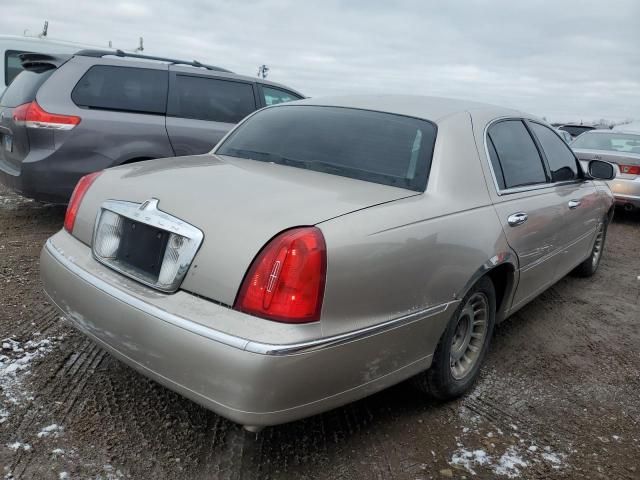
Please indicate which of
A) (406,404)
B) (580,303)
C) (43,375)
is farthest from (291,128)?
(580,303)

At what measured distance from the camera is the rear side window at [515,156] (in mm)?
3279

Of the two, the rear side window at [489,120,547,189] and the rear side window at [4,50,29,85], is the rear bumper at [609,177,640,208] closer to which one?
the rear side window at [489,120,547,189]

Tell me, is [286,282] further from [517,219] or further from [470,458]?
[517,219]

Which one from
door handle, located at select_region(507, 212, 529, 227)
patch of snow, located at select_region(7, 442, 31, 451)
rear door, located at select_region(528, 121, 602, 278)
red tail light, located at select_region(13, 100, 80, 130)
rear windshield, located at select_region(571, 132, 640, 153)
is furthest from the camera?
rear windshield, located at select_region(571, 132, 640, 153)

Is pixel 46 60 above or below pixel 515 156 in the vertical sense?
above

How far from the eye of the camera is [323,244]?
204 cm

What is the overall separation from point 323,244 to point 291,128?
4.72 ft

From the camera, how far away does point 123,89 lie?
5496 millimetres

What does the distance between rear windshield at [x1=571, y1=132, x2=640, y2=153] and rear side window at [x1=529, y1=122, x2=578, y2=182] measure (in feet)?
16.6

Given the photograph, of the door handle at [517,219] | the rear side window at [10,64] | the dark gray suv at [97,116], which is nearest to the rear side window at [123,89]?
the dark gray suv at [97,116]

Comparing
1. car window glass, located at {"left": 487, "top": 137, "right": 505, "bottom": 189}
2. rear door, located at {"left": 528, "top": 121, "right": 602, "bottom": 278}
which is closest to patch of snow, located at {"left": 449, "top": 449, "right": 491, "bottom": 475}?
car window glass, located at {"left": 487, "top": 137, "right": 505, "bottom": 189}

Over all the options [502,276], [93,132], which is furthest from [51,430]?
[93,132]

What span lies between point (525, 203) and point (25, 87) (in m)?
4.64

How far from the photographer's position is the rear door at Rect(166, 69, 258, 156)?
5715mm
